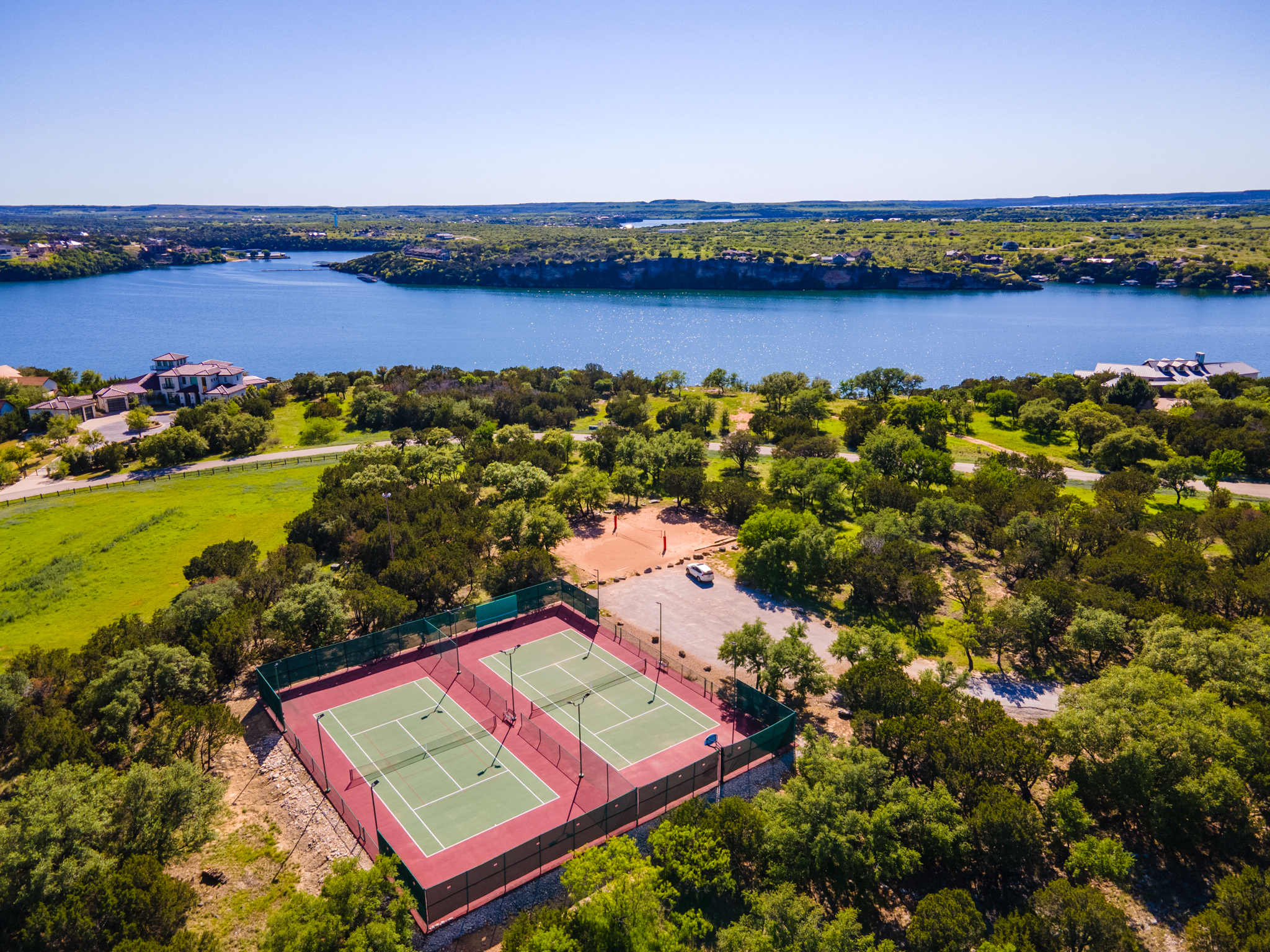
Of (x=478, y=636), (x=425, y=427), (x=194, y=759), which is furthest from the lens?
(x=425, y=427)

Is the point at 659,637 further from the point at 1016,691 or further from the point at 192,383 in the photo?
the point at 192,383

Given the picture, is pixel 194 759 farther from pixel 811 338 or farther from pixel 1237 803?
pixel 811 338

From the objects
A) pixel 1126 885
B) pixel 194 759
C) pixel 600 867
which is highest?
pixel 600 867

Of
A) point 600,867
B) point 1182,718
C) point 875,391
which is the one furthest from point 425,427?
point 1182,718

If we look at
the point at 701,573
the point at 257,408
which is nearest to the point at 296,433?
the point at 257,408

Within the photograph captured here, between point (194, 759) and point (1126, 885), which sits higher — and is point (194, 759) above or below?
above

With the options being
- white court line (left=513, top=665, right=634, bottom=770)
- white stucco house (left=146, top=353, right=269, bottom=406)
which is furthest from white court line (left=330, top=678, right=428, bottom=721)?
white stucco house (left=146, top=353, right=269, bottom=406)

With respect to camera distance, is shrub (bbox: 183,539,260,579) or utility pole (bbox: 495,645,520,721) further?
shrub (bbox: 183,539,260,579)

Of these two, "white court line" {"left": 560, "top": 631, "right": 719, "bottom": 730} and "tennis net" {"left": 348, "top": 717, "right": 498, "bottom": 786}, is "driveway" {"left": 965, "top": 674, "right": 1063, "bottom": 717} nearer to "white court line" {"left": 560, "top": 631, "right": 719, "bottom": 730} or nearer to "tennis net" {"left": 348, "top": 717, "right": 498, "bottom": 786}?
"white court line" {"left": 560, "top": 631, "right": 719, "bottom": 730}
